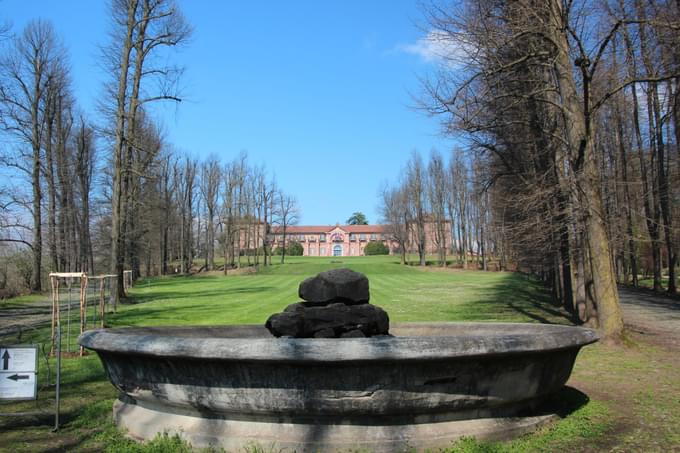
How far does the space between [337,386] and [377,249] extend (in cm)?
11152

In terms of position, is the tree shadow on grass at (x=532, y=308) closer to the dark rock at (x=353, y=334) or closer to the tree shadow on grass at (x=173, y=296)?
the dark rock at (x=353, y=334)

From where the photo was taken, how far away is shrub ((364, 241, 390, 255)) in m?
115

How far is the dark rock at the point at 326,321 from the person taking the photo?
20.6ft

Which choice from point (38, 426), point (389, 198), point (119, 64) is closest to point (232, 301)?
point (119, 64)

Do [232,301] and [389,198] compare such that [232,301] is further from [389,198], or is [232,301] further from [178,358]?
[389,198]

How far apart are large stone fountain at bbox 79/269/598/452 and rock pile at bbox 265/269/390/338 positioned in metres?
1.40

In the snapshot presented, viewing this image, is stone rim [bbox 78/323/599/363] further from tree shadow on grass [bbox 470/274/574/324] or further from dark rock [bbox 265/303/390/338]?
tree shadow on grass [bbox 470/274/574/324]

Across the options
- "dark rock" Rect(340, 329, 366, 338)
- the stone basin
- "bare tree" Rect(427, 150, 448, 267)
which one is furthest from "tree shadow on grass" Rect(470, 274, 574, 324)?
"bare tree" Rect(427, 150, 448, 267)

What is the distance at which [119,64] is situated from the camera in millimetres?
22578

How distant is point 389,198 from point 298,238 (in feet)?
194

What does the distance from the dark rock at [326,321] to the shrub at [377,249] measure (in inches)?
4288

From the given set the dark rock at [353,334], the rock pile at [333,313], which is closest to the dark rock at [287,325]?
the rock pile at [333,313]

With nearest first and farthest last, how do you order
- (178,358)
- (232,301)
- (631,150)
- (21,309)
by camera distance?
→ 1. (178,358)
2. (21,309)
3. (232,301)
4. (631,150)

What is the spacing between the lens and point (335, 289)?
6.33 m
